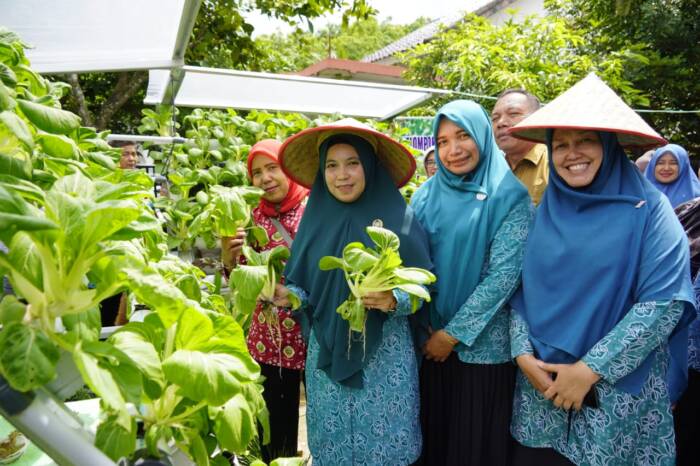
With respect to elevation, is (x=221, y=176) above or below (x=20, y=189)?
below

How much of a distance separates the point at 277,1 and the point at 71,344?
3.90 metres

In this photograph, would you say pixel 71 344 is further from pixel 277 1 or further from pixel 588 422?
pixel 277 1

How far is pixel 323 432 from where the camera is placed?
1.95 m

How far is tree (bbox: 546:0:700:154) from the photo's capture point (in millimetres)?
8406

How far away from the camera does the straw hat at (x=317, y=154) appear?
1.92 meters

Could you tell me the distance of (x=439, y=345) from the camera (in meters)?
2.01

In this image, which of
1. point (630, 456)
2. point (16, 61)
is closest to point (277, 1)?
point (16, 61)

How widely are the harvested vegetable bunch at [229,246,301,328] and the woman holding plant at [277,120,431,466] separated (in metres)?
0.06

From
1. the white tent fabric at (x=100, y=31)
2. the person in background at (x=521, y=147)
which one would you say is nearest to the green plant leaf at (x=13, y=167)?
the white tent fabric at (x=100, y=31)

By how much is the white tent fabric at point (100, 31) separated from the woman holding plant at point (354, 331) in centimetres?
77

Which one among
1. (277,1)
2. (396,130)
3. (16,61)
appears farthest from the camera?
(396,130)

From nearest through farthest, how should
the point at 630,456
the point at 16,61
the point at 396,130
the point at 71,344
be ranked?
the point at 71,344, the point at 16,61, the point at 630,456, the point at 396,130

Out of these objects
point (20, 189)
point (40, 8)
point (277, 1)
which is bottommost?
point (20, 189)

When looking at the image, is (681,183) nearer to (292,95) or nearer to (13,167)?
(292,95)
